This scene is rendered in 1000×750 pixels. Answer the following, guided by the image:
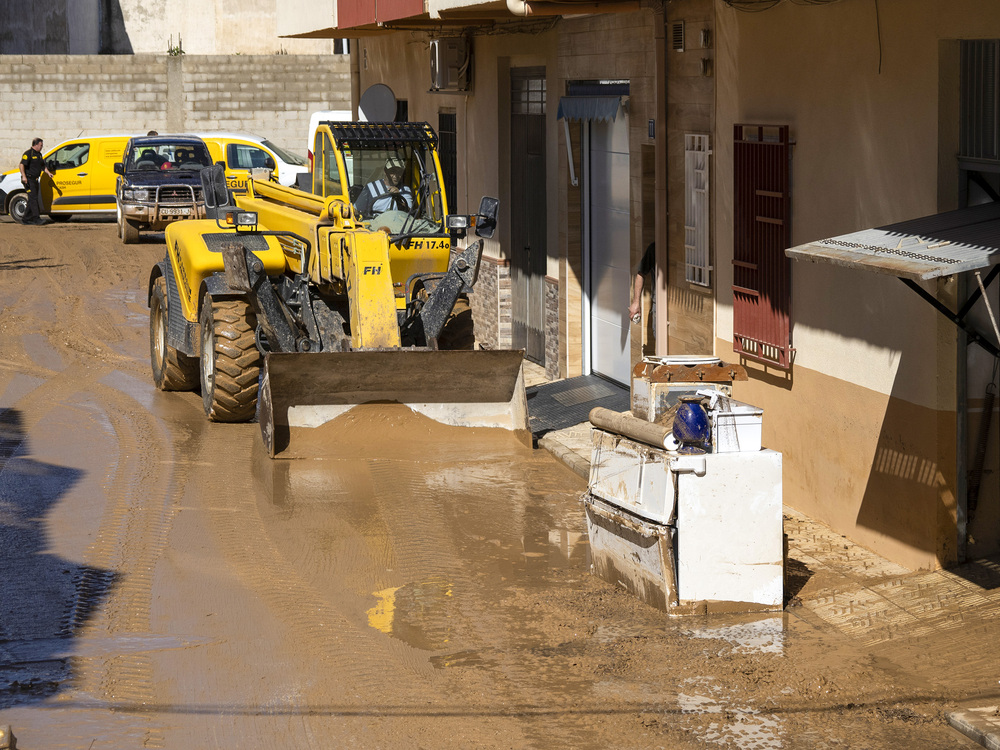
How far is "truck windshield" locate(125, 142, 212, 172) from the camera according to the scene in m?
24.6

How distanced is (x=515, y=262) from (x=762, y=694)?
386 inches

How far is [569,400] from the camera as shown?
500 inches

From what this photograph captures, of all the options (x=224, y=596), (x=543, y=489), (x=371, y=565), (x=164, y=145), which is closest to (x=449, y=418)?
(x=543, y=489)

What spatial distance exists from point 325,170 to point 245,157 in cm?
1575

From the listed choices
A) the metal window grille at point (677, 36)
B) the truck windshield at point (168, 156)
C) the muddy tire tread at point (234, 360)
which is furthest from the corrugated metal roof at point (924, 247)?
the truck windshield at point (168, 156)

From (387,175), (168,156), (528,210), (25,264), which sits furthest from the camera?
(168,156)

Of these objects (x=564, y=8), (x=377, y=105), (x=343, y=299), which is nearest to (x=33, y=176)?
(x=377, y=105)

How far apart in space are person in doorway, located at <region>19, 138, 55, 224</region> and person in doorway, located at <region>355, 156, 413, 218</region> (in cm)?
1649

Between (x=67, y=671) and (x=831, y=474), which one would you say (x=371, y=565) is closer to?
(x=67, y=671)

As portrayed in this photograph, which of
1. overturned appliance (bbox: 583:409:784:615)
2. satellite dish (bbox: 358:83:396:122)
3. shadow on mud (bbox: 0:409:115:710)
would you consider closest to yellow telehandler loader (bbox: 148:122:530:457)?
shadow on mud (bbox: 0:409:115:710)

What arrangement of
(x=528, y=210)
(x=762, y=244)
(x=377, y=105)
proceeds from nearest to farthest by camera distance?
(x=762, y=244) < (x=528, y=210) < (x=377, y=105)

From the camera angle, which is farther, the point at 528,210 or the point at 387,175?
the point at 528,210

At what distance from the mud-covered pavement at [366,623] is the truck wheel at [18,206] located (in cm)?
1742

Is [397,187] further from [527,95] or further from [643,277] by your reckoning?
[527,95]
